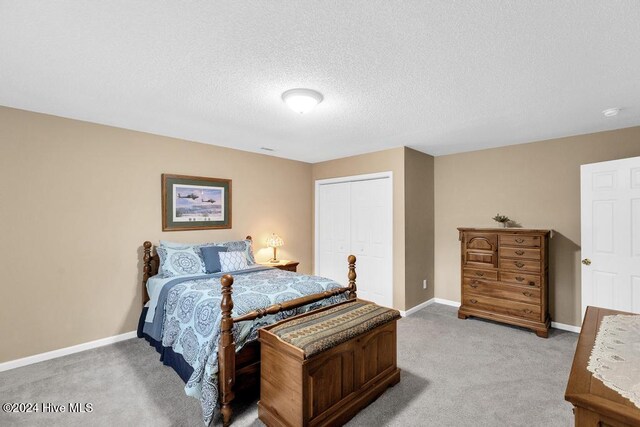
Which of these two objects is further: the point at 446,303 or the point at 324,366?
the point at 446,303

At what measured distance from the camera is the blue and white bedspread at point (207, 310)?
2064 mm

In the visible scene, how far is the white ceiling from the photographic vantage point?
1489mm

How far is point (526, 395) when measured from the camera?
7.63 feet

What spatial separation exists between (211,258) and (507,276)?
3697 millimetres

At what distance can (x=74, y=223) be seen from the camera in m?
3.09

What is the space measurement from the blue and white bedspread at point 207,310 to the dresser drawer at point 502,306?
212 cm

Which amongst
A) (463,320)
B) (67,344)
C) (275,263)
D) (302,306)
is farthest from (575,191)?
(67,344)

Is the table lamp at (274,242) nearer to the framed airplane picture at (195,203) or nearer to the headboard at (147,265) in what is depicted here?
the framed airplane picture at (195,203)

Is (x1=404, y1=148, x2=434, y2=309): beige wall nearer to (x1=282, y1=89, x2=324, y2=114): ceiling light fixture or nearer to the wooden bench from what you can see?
the wooden bench

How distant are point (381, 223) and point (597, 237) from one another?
2422 millimetres

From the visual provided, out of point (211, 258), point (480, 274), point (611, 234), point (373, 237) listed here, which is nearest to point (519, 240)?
point (480, 274)

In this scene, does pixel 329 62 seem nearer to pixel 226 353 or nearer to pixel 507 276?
pixel 226 353

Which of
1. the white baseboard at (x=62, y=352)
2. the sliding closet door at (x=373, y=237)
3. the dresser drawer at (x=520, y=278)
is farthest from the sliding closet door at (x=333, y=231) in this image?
the white baseboard at (x=62, y=352)

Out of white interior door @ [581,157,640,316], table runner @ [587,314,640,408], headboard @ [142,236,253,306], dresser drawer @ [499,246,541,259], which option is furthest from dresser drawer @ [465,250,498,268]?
headboard @ [142,236,253,306]
